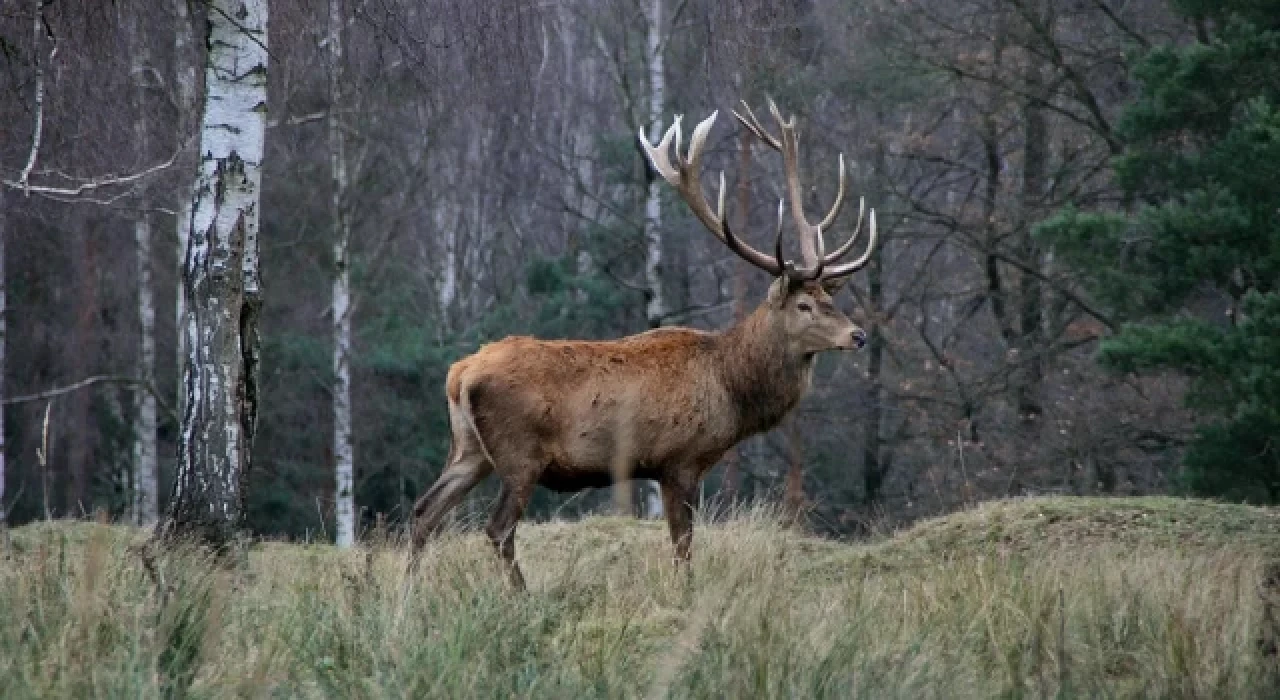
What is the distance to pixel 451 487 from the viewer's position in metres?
9.05

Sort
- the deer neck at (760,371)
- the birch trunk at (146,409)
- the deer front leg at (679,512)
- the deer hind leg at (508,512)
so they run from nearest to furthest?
the deer hind leg at (508,512) < the deer front leg at (679,512) < the deer neck at (760,371) < the birch trunk at (146,409)

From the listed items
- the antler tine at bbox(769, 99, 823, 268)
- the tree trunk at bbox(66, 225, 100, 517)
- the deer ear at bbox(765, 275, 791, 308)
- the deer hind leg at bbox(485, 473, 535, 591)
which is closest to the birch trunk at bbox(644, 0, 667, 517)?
the antler tine at bbox(769, 99, 823, 268)

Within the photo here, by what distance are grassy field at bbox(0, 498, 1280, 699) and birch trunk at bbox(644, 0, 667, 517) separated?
10408 millimetres

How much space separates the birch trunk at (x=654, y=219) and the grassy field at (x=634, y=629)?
410 inches

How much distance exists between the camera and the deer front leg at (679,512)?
8.86 metres

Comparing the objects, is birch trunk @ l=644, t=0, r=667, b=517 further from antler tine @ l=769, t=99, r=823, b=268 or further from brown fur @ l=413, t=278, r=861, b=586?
brown fur @ l=413, t=278, r=861, b=586

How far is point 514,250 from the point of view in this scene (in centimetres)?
3259

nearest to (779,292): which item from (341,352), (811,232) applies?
(811,232)

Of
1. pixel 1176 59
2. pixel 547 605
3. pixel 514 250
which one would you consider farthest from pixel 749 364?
pixel 514 250

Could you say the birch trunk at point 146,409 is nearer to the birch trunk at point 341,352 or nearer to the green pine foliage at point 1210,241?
the birch trunk at point 341,352

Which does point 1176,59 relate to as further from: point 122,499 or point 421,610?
point 122,499

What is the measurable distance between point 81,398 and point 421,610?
23154mm

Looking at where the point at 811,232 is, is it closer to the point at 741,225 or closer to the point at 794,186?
the point at 794,186

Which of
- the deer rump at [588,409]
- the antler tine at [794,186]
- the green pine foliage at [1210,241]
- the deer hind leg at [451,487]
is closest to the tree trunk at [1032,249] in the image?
the green pine foliage at [1210,241]
